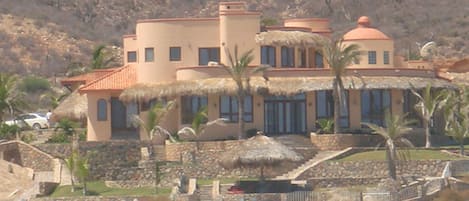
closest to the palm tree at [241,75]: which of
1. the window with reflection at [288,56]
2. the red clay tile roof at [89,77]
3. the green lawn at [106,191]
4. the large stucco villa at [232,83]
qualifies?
the large stucco villa at [232,83]

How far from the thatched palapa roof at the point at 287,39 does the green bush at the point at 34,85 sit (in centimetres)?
4110

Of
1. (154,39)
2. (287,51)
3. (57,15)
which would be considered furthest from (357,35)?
(57,15)

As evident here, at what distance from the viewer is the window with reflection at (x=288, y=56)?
81.0 m

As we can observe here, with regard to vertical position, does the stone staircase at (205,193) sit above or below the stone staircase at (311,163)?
below

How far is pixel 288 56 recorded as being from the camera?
81.2m

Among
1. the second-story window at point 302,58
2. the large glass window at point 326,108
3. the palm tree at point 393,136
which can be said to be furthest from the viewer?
the second-story window at point 302,58

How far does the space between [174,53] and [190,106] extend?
132 inches

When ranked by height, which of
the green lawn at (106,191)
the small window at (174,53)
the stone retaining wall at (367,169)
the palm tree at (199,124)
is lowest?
the green lawn at (106,191)

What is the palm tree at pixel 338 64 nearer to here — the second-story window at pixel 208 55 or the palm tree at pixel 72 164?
the second-story window at pixel 208 55

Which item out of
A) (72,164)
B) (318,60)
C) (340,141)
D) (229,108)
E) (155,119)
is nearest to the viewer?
(72,164)

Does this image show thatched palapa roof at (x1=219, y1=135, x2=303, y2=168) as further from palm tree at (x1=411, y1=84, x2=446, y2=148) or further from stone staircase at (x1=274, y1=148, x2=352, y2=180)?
palm tree at (x1=411, y1=84, x2=446, y2=148)

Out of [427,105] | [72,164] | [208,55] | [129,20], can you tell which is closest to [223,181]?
[72,164]

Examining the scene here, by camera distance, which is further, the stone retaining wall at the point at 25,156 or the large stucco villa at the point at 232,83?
the large stucco villa at the point at 232,83

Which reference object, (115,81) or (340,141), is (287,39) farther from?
(115,81)
